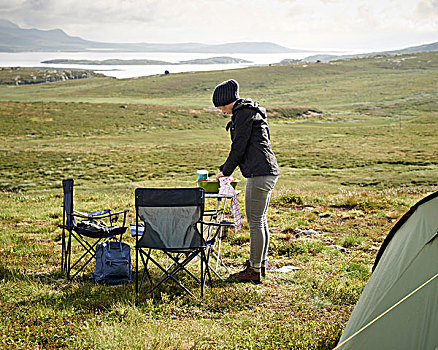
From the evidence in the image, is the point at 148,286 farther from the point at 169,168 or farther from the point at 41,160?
the point at 41,160

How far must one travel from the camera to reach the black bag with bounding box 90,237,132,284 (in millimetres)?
5871

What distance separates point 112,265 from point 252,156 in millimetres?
2199

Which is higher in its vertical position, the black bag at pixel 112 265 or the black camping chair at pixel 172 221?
the black camping chair at pixel 172 221

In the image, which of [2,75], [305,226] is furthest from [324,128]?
[2,75]

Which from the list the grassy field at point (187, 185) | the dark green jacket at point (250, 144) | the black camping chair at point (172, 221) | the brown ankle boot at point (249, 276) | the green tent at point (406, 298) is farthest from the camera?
the brown ankle boot at point (249, 276)

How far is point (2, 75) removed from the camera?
477 ft

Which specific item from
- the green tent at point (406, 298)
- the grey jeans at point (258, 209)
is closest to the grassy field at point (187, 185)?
the grey jeans at point (258, 209)

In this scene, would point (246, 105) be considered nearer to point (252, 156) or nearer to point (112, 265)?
point (252, 156)

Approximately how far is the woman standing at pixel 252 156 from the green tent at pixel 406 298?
1.73 m

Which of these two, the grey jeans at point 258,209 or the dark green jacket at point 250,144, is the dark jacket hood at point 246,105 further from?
the grey jeans at point 258,209

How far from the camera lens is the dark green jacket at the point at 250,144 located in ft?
18.3

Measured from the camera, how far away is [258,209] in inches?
223

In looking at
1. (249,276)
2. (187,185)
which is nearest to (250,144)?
(249,276)

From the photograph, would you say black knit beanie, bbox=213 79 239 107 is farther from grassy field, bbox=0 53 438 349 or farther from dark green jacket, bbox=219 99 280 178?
grassy field, bbox=0 53 438 349
